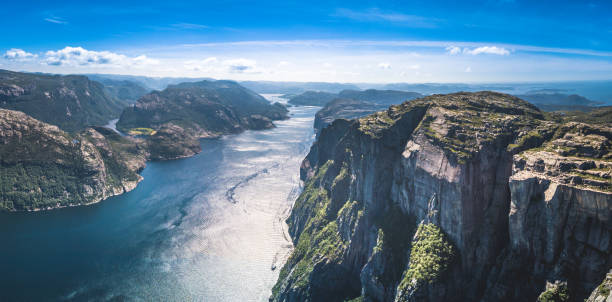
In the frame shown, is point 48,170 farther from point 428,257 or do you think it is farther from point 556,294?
point 556,294

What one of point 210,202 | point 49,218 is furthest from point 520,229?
point 49,218

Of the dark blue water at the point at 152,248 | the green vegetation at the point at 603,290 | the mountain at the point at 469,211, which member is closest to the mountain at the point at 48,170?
the dark blue water at the point at 152,248

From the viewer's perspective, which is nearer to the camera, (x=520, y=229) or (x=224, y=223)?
(x=520, y=229)

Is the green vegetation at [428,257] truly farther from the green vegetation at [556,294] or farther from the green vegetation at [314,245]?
the green vegetation at [314,245]

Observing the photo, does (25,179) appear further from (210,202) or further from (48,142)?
(210,202)

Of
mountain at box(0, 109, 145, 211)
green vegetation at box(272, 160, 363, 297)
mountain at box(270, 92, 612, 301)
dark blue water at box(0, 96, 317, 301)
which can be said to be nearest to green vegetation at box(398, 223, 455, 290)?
mountain at box(270, 92, 612, 301)

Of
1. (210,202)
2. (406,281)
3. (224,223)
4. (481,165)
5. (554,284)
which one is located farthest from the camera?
(210,202)

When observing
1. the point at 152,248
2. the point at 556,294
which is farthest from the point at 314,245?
the point at 152,248
